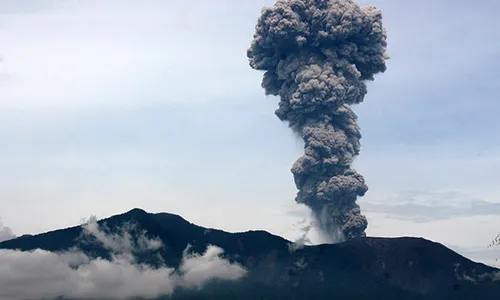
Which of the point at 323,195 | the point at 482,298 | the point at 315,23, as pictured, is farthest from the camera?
the point at 482,298


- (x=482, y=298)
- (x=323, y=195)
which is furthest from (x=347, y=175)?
(x=482, y=298)

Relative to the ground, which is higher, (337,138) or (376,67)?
(376,67)

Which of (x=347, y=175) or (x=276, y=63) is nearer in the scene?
(x=347, y=175)

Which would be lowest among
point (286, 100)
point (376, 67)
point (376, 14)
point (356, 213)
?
point (356, 213)

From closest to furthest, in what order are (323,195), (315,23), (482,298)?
(323,195), (315,23), (482,298)

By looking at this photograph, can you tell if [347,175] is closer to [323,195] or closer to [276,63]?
[323,195]

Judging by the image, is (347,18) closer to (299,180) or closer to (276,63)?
(276,63)
